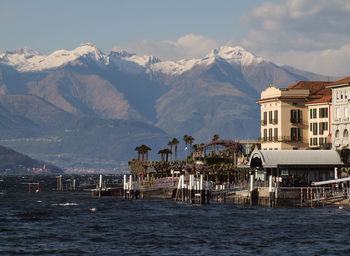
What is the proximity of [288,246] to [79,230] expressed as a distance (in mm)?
27128

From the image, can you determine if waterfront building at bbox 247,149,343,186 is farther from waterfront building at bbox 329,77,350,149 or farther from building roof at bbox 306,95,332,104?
building roof at bbox 306,95,332,104

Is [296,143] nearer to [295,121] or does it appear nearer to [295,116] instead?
[295,121]

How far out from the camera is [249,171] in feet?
477

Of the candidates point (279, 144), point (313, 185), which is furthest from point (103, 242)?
point (279, 144)

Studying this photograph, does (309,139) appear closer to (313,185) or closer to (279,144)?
(279,144)

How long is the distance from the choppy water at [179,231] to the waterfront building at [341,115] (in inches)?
1081

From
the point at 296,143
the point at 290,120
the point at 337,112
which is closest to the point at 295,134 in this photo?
the point at 296,143

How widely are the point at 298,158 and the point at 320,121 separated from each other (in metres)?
28.9

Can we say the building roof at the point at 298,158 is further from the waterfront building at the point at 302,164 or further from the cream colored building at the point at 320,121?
the cream colored building at the point at 320,121

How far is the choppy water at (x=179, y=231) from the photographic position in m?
74.8

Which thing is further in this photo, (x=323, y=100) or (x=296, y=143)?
(x=296, y=143)

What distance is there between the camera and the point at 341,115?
14250cm

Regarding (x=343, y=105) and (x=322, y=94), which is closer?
(x=343, y=105)

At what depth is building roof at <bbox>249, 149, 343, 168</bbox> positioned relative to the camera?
131875 millimetres
